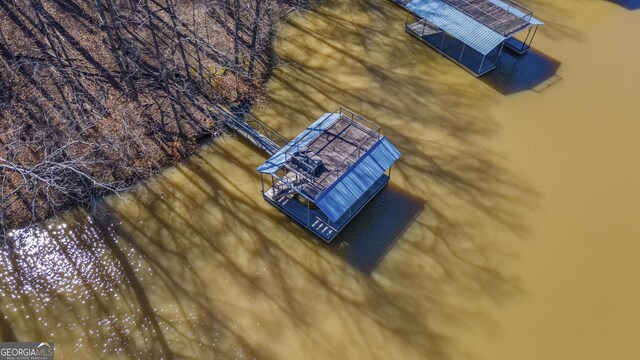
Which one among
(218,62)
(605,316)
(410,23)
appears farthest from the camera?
(410,23)

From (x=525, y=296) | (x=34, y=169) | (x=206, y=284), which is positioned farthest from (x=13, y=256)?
(x=525, y=296)

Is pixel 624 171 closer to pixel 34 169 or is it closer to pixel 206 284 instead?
pixel 206 284

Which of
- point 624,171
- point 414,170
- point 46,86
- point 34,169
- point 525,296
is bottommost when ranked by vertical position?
point 624,171

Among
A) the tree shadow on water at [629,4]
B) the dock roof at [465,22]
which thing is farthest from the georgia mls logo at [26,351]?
the tree shadow on water at [629,4]

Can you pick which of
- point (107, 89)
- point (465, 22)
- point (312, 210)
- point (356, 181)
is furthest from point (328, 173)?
point (465, 22)

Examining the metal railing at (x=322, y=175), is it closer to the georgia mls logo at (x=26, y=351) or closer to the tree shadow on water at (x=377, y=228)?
the tree shadow on water at (x=377, y=228)

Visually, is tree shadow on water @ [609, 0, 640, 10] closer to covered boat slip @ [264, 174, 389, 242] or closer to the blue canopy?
the blue canopy
